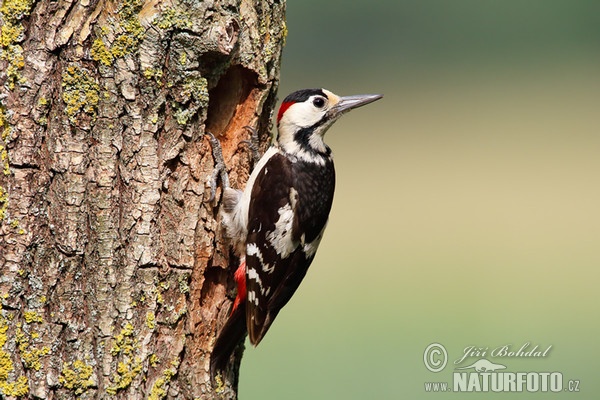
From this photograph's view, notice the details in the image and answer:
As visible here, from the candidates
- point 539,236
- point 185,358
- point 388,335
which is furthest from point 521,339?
point 185,358

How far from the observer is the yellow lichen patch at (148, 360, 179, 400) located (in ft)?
10.1

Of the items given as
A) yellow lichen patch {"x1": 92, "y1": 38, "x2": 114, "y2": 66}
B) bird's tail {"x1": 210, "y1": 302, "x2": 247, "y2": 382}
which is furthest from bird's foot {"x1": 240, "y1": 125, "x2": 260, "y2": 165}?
yellow lichen patch {"x1": 92, "y1": 38, "x2": 114, "y2": 66}

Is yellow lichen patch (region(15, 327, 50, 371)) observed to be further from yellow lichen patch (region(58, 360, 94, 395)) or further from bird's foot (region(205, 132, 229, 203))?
bird's foot (region(205, 132, 229, 203))

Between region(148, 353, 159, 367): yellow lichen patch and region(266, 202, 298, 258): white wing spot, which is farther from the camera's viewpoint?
region(266, 202, 298, 258): white wing spot

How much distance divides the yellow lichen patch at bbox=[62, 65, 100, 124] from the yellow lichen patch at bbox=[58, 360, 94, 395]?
32.5 inches

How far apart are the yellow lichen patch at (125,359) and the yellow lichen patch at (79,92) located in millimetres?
756

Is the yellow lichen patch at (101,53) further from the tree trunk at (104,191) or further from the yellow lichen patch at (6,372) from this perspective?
the yellow lichen patch at (6,372)

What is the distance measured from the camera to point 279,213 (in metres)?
3.84

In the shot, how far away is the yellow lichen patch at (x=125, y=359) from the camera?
294 centimetres

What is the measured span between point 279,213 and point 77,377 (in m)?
1.29

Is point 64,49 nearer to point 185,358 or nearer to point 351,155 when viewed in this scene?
point 185,358

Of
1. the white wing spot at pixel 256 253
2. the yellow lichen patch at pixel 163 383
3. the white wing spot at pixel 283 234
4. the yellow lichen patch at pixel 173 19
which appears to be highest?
the yellow lichen patch at pixel 173 19

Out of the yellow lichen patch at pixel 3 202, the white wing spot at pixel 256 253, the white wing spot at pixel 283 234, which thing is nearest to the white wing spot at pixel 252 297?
the white wing spot at pixel 256 253

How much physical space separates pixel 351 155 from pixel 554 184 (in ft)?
6.29
